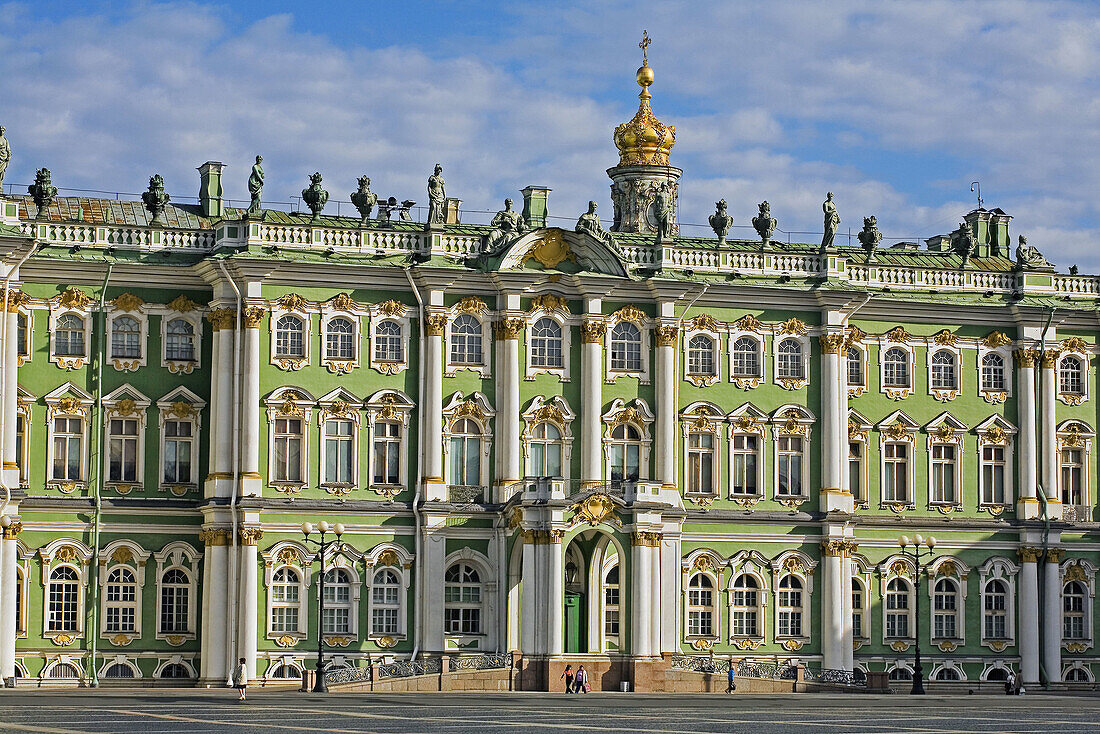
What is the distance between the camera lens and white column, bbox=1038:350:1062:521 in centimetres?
8525

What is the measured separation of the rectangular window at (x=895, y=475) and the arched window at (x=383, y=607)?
707 inches

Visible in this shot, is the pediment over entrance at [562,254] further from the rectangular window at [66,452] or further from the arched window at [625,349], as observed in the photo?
the rectangular window at [66,452]

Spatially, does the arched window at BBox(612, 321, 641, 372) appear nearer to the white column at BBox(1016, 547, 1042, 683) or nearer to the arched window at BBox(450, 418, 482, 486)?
the arched window at BBox(450, 418, 482, 486)

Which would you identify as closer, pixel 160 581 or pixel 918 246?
pixel 160 581

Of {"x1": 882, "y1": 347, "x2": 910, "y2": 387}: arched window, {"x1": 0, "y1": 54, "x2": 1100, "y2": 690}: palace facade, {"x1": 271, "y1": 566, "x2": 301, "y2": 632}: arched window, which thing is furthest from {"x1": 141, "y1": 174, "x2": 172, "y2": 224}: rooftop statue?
{"x1": 882, "y1": 347, "x2": 910, "y2": 387}: arched window

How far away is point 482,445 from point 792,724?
25731mm

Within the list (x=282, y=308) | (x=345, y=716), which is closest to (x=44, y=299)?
(x=282, y=308)

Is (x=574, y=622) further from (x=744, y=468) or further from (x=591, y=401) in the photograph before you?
(x=744, y=468)

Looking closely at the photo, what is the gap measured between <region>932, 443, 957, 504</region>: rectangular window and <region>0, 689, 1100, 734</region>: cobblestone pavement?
466 inches

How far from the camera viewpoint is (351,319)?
258 ft

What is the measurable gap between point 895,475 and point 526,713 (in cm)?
2809

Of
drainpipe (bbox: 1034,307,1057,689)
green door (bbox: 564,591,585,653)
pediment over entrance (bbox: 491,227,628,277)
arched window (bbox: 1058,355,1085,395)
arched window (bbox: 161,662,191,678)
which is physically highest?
pediment over entrance (bbox: 491,227,628,277)

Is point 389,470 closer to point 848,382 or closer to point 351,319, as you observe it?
point 351,319

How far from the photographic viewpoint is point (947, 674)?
83.6 meters
